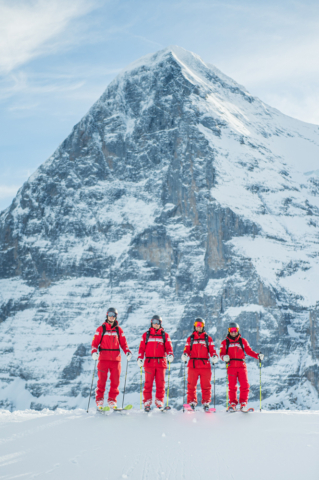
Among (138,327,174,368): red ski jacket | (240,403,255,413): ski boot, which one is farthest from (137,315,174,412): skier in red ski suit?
(240,403,255,413): ski boot

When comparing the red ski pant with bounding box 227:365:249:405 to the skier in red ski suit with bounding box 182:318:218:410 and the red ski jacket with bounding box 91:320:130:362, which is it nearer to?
the skier in red ski suit with bounding box 182:318:218:410

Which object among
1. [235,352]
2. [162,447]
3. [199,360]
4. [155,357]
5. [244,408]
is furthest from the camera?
[235,352]

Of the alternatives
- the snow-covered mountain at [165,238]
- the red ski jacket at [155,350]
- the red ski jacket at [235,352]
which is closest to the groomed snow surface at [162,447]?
the red ski jacket at [155,350]

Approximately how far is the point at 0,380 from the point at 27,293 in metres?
29.9

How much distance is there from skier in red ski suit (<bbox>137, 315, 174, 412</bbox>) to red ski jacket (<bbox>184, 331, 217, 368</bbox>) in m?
0.68

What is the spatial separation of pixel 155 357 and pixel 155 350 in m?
0.21

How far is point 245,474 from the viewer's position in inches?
326

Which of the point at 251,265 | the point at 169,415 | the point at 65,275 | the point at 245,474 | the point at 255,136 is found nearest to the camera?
the point at 245,474

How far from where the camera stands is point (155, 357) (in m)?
14.5

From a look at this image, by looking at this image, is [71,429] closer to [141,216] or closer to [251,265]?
[251,265]

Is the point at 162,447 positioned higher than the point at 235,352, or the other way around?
the point at 235,352

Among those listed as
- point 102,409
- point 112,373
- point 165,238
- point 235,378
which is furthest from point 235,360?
point 165,238

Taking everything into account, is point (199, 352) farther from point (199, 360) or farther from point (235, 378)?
point (235, 378)

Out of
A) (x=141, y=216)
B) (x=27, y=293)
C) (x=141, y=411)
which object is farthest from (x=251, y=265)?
(x=141, y=411)
